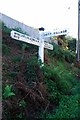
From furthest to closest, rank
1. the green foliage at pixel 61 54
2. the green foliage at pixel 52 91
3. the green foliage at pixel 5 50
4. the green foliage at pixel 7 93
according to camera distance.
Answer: the green foliage at pixel 61 54, the green foliage at pixel 5 50, the green foliage at pixel 52 91, the green foliage at pixel 7 93

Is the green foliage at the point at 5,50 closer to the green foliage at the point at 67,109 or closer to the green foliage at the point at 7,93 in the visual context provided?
the green foliage at the point at 67,109

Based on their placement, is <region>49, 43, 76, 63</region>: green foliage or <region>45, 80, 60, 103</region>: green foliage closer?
<region>45, 80, 60, 103</region>: green foliage

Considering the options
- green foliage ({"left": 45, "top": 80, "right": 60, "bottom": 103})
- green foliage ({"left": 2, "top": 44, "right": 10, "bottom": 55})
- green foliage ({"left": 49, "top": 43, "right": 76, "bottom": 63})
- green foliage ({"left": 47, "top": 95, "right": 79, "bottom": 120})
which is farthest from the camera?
green foliage ({"left": 49, "top": 43, "right": 76, "bottom": 63})

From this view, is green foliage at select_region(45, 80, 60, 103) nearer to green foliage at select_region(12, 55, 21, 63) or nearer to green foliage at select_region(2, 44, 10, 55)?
green foliage at select_region(12, 55, 21, 63)

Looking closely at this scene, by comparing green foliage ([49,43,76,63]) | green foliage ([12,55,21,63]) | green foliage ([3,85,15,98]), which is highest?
green foliage ([49,43,76,63])

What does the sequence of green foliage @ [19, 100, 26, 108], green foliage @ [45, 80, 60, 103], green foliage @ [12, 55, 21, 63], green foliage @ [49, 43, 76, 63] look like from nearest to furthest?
green foliage @ [19, 100, 26, 108], green foliage @ [45, 80, 60, 103], green foliage @ [12, 55, 21, 63], green foliage @ [49, 43, 76, 63]

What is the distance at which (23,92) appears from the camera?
7562 mm

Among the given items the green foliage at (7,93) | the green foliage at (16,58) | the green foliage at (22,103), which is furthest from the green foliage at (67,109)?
the green foliage at (16,58)

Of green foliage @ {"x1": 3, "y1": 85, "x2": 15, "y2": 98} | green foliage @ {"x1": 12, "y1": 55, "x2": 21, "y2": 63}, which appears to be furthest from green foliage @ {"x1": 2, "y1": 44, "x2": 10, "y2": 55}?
green foliage @ {"x1": 3, "y1": 85, "x2": 15, "y2": 98}

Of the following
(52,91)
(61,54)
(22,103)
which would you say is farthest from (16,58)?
(61,54)

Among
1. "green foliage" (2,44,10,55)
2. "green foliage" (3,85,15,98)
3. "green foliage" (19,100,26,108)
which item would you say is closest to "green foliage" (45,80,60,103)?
"green foliage" (19,100,26,108)

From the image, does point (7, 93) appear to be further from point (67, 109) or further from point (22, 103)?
point (67, 109)

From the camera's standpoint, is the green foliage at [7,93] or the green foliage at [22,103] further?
the green foliage at [22,103]

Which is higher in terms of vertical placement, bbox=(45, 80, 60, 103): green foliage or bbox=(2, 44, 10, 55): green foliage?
bbox=(2, 44, 10, 55): green foliage
